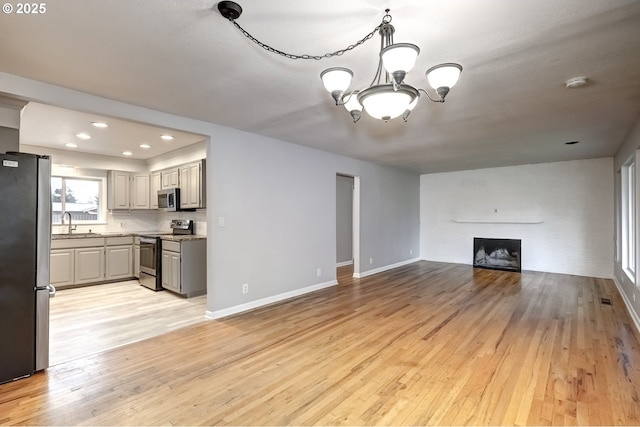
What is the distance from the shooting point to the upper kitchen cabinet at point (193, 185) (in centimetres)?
509

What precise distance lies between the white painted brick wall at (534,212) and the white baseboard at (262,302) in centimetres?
423

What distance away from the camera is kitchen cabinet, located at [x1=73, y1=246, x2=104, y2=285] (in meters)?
5.39

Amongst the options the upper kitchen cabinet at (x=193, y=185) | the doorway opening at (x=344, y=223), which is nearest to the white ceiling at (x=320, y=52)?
the upper kitchen cabinet at (x=193, y=185)

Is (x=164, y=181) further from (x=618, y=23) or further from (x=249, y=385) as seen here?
(x=618, y=23)

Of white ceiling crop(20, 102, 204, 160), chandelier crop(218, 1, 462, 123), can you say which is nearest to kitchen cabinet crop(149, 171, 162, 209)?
white ceiling crop(20, 102, 204, 160)

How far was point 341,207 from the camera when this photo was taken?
8125 mm

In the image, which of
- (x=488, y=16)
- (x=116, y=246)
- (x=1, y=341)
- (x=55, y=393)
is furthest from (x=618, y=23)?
(x=116, y=246)

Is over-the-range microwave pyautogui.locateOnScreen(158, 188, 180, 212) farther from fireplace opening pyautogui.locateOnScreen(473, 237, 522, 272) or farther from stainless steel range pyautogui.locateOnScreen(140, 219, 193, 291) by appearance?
fireplace opening pyautogui.locateOnScreen(473, 237, 522, 272)

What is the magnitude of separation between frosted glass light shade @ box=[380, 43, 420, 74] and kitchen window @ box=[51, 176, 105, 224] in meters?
6.73

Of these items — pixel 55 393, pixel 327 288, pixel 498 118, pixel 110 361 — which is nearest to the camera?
pixel 55 393

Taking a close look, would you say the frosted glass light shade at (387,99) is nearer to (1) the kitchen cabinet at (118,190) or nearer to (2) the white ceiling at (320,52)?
(2) the white ceiling at (320,52)

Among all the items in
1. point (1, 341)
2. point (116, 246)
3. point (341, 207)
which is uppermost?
point (341, 207)

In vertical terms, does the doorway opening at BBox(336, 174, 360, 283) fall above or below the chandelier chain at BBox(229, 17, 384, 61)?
below

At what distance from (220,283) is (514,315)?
12.3ft
